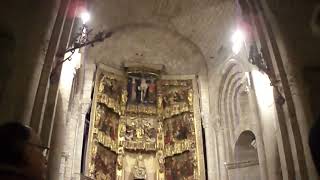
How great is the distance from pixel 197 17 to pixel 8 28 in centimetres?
1027

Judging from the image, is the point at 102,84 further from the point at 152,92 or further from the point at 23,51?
the point at 23,51

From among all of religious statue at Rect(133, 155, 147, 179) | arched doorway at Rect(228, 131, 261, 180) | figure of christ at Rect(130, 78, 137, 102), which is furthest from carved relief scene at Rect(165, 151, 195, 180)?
figure of christ at Rect(130, 78, 137, 102)

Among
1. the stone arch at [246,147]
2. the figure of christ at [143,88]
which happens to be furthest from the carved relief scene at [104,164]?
the stone arch at [246,147]

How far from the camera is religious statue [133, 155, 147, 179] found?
1617 centimetres

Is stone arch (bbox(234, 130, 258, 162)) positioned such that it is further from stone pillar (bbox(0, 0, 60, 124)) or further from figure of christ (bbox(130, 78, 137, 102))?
stone pillar (bbox(0, 0, 60, 124))

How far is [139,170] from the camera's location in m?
16.3

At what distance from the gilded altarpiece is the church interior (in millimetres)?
47

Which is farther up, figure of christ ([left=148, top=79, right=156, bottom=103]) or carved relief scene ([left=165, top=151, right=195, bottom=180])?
figure of christ ([left=148, top=79, right=156, bottom=103])

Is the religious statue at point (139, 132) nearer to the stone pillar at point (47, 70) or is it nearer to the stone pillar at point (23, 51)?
the stone pillar at point (47, 70)

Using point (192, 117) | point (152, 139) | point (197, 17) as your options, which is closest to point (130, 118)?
point (152, 139)

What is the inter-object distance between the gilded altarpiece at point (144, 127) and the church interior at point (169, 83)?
47 millimetres

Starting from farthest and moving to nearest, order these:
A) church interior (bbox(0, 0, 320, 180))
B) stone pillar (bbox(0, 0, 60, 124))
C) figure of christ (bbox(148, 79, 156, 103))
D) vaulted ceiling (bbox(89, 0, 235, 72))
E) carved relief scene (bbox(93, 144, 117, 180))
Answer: figure of christ (bbox(148, 79, 156, 103))
vaulted ceiling (bbox(89, 0, 235, 72))
carved relief scene (bbox(93, 144, 117, 180))
church interior (bbox(0, 0, 320, 180))
stone pillar (bbox(0, 0, 60, 124))

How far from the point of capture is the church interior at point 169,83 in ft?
27.9

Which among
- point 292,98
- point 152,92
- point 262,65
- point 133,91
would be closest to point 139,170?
point 133,91
